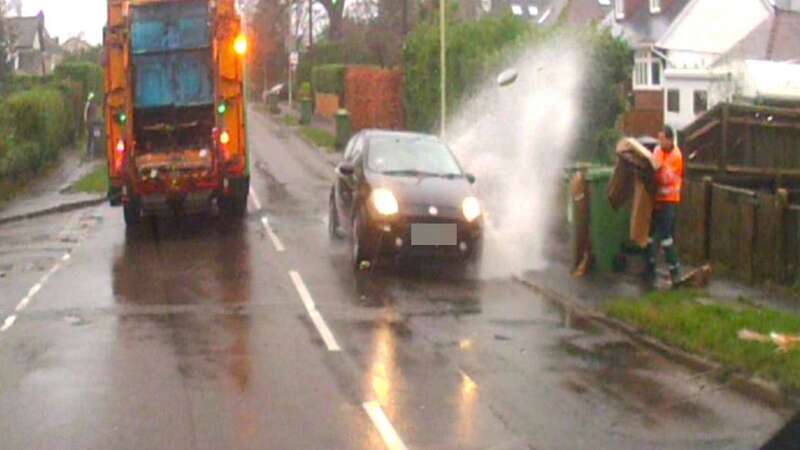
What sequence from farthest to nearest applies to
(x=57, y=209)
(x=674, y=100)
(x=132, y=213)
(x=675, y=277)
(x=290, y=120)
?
(x=290, y=120)
(x=674, y=100)
(x=57, y=209)
(x=132, y=213)
(x=675, y=277)

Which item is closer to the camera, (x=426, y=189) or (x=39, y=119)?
(x=426, y=189)

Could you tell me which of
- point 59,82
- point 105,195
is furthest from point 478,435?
point 59,82

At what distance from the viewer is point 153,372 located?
10.5m

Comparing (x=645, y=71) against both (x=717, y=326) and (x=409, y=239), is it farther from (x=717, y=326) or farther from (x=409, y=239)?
(x=717, y=326)

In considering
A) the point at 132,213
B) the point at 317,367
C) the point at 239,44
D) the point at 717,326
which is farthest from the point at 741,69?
the point at 317,367

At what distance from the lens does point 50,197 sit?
89.5ft

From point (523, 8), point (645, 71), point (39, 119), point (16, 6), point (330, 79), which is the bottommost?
Answer: point (39, 119)

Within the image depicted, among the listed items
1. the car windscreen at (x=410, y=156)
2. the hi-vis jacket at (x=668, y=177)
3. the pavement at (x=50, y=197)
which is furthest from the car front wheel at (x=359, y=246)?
the pavement at (x=50, y=197)

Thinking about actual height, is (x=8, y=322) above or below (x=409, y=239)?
below

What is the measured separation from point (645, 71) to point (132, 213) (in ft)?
116

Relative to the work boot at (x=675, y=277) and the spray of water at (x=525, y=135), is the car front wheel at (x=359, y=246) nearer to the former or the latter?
the work boot at (x=675, y=277)

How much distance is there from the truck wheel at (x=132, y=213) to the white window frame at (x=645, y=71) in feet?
110

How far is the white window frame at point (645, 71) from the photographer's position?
52.5m

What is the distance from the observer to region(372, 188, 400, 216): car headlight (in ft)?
52.3
